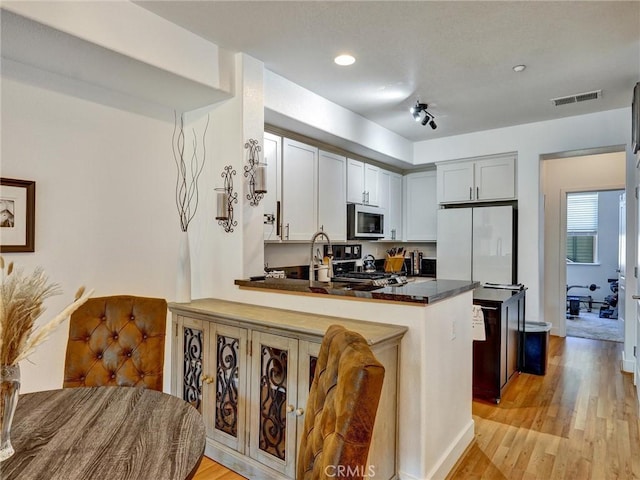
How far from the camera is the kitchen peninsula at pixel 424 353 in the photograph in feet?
6.46

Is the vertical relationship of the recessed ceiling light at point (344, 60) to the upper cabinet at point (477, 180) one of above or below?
above

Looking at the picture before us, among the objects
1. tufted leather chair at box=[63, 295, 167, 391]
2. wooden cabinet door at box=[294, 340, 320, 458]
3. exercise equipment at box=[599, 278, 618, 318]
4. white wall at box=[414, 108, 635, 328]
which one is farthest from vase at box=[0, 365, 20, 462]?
exercise equipment at box=[599, 278, 618, 318]

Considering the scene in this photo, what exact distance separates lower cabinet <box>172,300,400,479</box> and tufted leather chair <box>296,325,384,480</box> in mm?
835

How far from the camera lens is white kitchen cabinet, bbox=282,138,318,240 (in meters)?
3.56

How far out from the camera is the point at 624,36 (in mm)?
2521

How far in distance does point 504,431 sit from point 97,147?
3.43 metres

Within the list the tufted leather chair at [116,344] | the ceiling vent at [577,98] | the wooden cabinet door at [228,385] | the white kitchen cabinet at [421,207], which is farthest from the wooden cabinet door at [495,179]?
the tufted leather chair at [116,344]

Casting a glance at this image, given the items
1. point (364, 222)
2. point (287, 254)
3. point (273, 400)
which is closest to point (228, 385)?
point (273, 400)

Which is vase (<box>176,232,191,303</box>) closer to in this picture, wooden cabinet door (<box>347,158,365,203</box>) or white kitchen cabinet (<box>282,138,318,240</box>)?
white kitchen cabinet (<box>282,138,318,240</box>)

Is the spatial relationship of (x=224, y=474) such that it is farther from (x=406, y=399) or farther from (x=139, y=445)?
(x=139, y=445)

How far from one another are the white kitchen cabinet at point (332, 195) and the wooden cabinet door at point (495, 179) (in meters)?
1.77

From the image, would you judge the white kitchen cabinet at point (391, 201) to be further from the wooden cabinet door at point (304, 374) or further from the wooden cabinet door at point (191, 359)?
the wooden cabinet door at point (304, 374)

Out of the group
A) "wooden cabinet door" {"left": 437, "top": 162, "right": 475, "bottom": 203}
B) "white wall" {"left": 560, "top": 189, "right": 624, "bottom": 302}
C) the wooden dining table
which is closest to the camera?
the wooden dining table

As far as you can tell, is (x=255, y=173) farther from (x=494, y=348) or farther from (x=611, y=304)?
(x=611, y=304)
